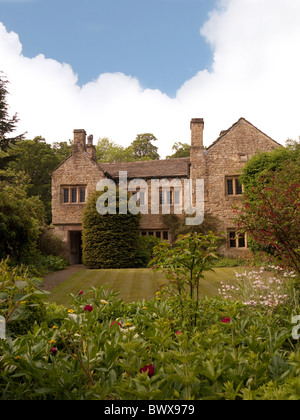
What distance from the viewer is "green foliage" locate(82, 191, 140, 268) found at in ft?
59.6

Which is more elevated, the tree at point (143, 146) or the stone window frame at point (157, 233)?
the tree at point (143, 146)

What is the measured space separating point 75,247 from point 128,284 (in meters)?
11.6

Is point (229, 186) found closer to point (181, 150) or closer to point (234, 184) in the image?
point (234, 184)

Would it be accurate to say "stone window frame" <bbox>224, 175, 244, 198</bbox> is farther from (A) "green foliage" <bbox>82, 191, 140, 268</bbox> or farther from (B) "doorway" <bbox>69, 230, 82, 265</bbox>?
(B) "doorway" <bbox>69, 230, 82, 265</bbox>

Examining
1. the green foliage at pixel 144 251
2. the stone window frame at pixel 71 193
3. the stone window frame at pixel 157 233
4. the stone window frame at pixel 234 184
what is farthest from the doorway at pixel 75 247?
the stone window frame at pixel 234 184

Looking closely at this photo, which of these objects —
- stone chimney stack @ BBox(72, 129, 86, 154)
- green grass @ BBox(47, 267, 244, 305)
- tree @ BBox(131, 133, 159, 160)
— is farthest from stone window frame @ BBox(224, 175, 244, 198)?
tree @ BBox(131, 133, 159, 160)

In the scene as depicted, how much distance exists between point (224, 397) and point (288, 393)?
1.28 ft

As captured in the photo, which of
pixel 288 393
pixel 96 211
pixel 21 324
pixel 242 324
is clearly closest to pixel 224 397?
pixel 288 393

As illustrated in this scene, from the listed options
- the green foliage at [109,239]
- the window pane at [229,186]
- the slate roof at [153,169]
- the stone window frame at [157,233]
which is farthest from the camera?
the slate roof at [153,169]

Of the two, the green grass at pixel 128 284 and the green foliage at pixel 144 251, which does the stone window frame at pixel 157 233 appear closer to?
the green foliage at pixel 144 251

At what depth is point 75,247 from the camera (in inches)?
880

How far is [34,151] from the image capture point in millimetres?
32812

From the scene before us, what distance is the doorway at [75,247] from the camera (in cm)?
2180

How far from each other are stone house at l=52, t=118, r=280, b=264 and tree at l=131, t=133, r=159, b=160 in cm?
1659
